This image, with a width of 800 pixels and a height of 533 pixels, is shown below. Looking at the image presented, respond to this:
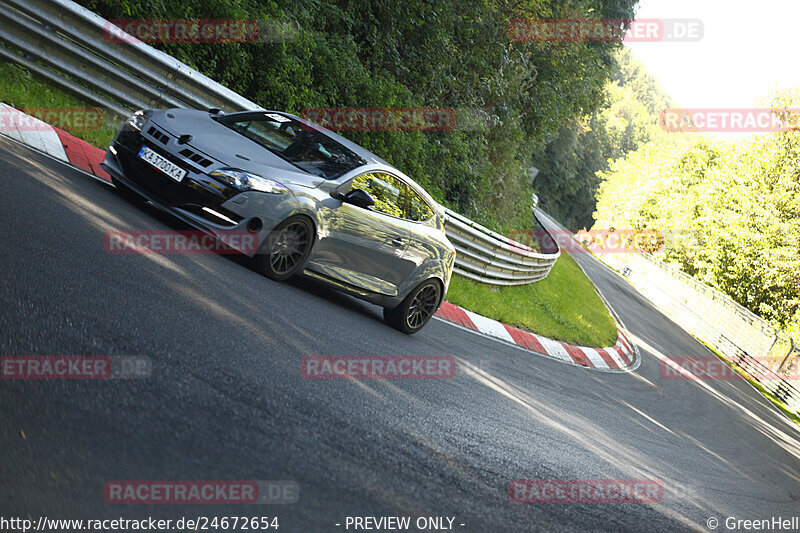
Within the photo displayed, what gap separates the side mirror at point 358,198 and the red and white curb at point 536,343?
11.6 feet

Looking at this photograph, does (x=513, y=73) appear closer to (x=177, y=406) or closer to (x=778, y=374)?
(x=778, y=374)

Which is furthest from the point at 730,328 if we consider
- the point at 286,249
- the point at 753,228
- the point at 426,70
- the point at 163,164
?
the point at 163,164

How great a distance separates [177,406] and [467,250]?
1035 centimetres

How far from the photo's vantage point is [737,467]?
30.7ft

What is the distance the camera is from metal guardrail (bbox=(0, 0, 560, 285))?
9219 mm

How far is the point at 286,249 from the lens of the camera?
6949mm

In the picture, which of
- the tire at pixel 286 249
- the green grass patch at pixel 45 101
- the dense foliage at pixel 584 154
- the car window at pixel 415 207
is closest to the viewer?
the tire at pixel 286 249

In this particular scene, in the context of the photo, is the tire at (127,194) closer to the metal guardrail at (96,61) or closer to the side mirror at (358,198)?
the side mirror at (358,198)

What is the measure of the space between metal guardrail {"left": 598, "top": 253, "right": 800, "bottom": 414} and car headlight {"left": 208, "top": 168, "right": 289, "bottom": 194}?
21.1 metres

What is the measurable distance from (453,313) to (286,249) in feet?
15.1

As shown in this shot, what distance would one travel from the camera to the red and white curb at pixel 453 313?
27.4ft

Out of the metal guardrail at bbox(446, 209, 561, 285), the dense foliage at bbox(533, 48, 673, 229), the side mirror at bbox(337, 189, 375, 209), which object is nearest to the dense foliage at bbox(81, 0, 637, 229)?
the metal guardrail at bbox(446, 209, 561, 285)

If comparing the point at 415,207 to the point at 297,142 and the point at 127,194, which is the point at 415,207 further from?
the point at 127,194

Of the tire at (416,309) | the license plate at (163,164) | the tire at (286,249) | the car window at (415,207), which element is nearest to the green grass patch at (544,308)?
the tire at (416,309)
